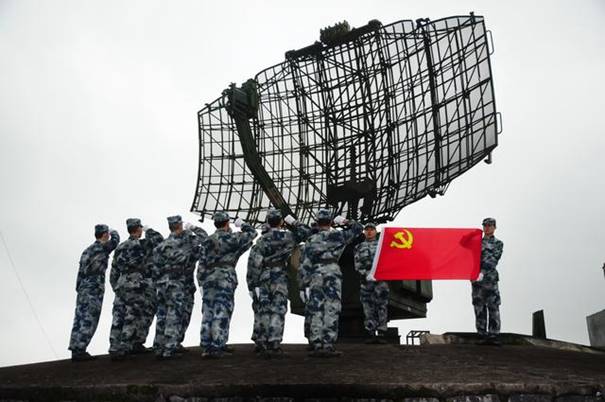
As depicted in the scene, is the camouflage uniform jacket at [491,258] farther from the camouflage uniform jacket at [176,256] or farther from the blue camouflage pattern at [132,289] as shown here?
the blue camouflage pattern at [132,289]

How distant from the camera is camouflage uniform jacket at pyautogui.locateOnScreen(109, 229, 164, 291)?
931 cm

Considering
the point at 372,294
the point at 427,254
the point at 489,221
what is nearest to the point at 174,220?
the point at 372,294

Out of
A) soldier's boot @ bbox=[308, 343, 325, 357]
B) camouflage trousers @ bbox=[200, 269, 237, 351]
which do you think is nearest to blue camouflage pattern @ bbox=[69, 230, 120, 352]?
camouflage trousers @ bbox=[200, 269, 237, 351]

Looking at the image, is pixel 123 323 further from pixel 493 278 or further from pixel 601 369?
pixel 601 369

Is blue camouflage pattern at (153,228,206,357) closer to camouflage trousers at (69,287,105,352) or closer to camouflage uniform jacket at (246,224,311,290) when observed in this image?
camouflage uniform jacket at (246,224,311,290)

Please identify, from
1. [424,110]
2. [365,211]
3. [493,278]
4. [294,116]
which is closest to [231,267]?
[493,278]

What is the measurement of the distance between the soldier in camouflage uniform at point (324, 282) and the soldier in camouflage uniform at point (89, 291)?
346 centimetres

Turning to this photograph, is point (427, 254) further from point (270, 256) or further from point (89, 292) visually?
point (89, 292)

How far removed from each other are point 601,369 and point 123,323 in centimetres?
686

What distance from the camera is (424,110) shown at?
604 inches

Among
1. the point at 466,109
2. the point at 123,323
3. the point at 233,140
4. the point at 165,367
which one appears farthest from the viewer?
the point at 233,140

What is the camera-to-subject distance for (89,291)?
383 inches

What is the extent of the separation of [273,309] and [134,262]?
244cm

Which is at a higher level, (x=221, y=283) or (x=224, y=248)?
(x=224, y=248)
